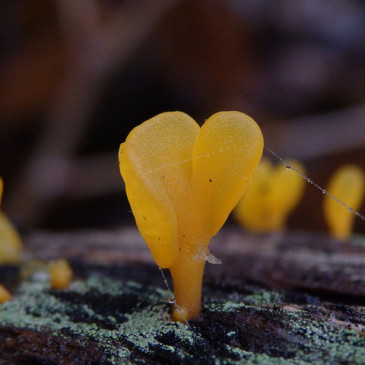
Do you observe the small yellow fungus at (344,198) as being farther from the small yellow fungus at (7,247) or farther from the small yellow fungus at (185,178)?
the small yellow fungus at (7,247)

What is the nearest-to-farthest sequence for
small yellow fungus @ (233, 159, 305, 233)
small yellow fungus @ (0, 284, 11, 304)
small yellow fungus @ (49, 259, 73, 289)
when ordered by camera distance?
small yellow fungus @ (0, 284, 11, 304) → small yellow fungus @ (49, 259, 73, 289) → small yellow fungus @ (233, 159, 305, 233)

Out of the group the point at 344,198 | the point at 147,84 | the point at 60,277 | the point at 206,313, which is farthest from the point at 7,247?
the point at 147,84

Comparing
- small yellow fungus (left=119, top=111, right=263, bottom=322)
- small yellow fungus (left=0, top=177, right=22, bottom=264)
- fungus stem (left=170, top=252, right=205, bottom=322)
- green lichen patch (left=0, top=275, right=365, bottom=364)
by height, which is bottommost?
small yellow fungus (left=0, top=177, right=22, bottom=264)

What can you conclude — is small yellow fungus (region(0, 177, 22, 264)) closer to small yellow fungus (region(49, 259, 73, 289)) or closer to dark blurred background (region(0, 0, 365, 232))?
small yellow fungus (region(49, 259, 73, 289))

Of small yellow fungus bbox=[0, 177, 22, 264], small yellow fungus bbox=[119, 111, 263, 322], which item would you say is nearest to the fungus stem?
small yellow fungus bbox=[119, 111, 263, 322]

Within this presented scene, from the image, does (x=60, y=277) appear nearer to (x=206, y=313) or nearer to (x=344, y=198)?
(x=206, y=313)
